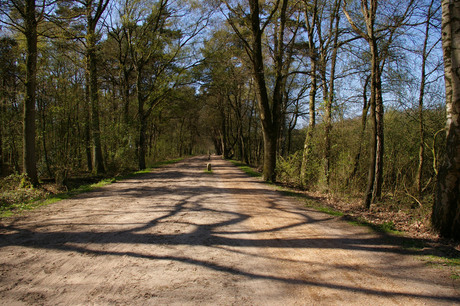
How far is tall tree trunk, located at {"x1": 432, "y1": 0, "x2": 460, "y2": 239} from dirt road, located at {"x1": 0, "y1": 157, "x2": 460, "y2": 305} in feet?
4.22

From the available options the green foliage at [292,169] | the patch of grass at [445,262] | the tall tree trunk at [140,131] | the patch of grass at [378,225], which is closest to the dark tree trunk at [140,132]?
the tall tree trunk at [140,131]

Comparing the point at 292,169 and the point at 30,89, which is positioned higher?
the point at 30,89

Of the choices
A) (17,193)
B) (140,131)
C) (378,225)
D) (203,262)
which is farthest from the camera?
(140,131)

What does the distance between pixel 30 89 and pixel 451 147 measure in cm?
1272

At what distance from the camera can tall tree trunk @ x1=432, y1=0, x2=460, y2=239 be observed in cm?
466

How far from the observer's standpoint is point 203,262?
3736mm

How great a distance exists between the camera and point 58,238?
14.8ft

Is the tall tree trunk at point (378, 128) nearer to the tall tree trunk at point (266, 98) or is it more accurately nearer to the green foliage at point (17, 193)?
the tall tree trunk at point (266, 98)

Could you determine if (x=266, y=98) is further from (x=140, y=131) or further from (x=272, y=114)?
(x=140, y=131)

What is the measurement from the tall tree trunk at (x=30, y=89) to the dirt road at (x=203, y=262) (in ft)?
15.1

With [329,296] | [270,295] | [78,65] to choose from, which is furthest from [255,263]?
[78,65]

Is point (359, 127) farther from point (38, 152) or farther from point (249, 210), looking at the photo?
point (38, 152)

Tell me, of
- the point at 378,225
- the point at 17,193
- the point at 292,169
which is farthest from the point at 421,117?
the point at 17,193

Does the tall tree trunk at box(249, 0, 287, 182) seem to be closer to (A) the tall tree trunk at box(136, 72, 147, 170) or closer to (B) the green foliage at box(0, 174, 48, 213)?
(B) the green foliage at box(0, 174, 48, 213)
